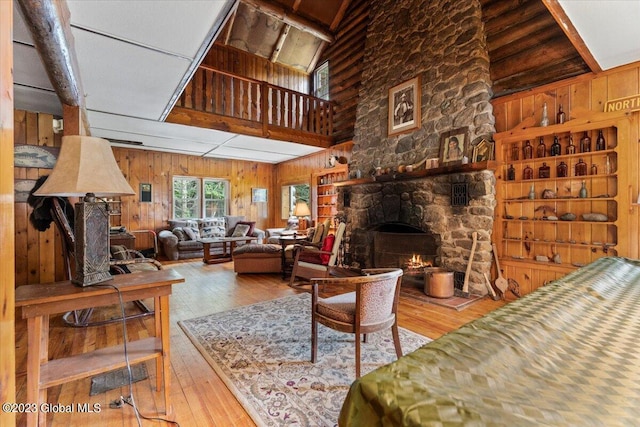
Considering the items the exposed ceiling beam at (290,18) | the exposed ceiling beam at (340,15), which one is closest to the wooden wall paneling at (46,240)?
the exposed ceiling beam at (290,18)

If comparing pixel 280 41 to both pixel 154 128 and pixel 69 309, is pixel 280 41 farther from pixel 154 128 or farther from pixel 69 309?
pixel 69 309

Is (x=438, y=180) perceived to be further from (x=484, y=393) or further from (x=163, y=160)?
(x=163, y=160)

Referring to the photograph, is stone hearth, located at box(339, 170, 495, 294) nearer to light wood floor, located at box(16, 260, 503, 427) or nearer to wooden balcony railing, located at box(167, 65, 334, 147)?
light wood floor, located at box(16, 260, 503, 427)

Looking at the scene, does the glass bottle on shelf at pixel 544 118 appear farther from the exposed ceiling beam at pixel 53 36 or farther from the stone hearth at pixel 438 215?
the exposed ceiling beam at pixel 53 36

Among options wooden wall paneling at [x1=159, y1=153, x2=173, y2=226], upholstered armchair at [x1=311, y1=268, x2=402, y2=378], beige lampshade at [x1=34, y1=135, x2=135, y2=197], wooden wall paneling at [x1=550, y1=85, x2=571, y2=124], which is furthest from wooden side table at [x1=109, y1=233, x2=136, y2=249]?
wooden wall paneling at [x1=550, y1=85, x2=571, y2=124]

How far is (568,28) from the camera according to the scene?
83.3 inches

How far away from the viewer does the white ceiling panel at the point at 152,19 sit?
1.99 m

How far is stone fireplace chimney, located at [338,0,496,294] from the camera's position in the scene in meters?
3.54

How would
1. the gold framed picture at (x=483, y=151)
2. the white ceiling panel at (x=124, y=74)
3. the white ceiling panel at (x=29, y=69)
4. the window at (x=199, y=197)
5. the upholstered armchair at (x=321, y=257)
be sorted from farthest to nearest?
the window at (x=199, y=197), the upholstered armchair at (x=321, y=257), the gold framed picture at (x=483, y=151), the white ceiling panel at (x=124, y=74), the white ceiling panel at (x=29, y=69)

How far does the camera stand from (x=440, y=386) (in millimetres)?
621

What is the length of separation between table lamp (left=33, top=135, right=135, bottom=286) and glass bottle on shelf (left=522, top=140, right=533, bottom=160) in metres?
3.98

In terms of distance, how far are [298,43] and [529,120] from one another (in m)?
5.90

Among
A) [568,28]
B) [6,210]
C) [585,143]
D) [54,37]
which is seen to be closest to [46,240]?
[54,37]

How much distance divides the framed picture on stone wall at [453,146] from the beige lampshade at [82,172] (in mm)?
3612
